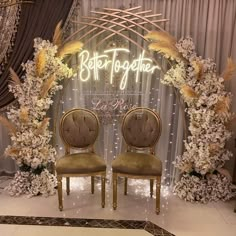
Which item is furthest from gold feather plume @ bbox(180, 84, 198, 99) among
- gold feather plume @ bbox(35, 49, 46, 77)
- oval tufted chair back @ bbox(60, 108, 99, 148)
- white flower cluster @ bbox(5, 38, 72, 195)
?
gold feather plume @ bbox(35, 49, 46, 77)

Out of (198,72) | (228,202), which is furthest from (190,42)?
(228,202)

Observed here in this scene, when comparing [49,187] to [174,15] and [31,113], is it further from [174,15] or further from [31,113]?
[174,15]

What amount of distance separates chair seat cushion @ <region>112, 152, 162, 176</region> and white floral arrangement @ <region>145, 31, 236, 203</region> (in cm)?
51

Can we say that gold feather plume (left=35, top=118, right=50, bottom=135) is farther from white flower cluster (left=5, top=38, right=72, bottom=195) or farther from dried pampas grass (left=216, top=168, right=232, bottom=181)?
dried pampas grass (left=216, top=168, right=232, bottom=181)

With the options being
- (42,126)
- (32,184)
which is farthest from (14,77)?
(32,184)

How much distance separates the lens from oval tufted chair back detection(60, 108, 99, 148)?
13.1 feet

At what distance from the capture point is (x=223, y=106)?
374 centimetres

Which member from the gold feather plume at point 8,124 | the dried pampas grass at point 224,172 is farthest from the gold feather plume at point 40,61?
the dried pampas grass at point 224,172

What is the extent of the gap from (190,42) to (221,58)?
494 millimetres

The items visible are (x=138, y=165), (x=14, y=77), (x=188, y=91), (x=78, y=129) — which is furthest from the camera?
(x=78, y=129)

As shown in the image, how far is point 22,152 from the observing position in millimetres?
3975

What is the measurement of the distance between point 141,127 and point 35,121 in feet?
3.96

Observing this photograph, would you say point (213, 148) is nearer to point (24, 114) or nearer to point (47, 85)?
point (47, 85)

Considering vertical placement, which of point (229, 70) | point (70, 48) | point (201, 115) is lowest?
point (201, 115)
